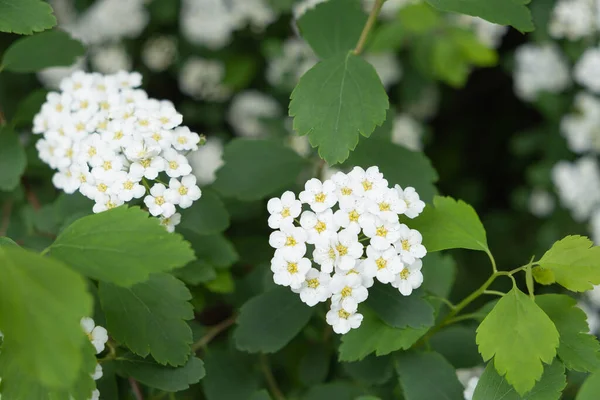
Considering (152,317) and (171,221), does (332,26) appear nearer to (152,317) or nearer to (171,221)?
(171,221)

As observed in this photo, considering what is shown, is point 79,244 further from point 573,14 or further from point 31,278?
point 573,14

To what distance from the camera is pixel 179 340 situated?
4.49ft

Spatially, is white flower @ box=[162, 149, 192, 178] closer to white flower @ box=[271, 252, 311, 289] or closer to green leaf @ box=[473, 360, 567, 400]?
white flower @ box=[271, 252, 311, 289]


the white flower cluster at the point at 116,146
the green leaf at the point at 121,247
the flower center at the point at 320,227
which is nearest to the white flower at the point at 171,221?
the white flower cluster at the point at 116,146

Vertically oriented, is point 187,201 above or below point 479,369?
above

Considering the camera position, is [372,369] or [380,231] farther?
[372,369]

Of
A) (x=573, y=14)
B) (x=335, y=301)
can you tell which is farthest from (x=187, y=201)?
(x=573, y=14)

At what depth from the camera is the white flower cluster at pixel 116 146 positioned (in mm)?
1409

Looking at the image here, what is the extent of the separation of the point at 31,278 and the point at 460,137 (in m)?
2.83

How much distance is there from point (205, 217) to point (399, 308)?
0.53 metres

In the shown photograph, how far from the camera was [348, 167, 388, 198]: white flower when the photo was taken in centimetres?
135

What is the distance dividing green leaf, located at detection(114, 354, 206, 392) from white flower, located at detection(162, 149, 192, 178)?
43cm

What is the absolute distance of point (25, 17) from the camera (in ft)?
4.69

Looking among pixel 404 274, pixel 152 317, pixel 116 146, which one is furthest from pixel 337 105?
pixel 152 317
